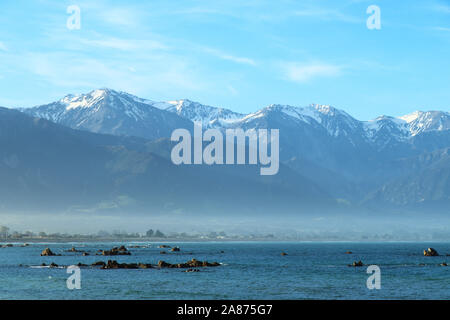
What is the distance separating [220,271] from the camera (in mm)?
149375

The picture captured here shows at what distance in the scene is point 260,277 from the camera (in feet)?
446
